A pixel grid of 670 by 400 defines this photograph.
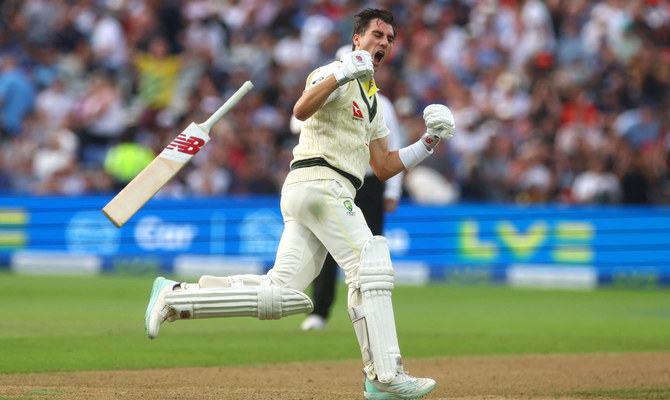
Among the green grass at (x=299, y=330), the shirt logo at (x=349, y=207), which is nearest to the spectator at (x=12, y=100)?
the green grass at (x=299, y=330)

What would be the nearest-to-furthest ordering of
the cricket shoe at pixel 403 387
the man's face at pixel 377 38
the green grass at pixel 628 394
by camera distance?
the cricket shoe at pixel 403 387 → the man's face at pixel 377 38 → the green grass at pixel 628 394

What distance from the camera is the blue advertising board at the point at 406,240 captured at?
1577 cm

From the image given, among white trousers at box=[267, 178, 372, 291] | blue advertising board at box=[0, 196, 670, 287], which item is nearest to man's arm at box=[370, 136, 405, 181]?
white trousers at box=[267, 178, 372, 291]

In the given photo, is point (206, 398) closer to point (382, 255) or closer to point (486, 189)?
point (382, 255)

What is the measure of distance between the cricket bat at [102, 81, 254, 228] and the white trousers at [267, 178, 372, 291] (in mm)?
710

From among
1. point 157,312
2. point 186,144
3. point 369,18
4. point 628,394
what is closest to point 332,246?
point 157,312

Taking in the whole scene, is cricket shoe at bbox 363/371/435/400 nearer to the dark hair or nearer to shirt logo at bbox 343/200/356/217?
shirt logo at bbox 343/200/356/217

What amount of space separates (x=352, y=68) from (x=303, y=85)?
1407 cm

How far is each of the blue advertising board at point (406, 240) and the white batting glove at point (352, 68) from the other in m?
10.5

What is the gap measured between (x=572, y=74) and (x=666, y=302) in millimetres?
6109

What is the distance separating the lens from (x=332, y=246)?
605 cm

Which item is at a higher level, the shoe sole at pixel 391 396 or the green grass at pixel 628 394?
the shoe sole at pixel 391 396

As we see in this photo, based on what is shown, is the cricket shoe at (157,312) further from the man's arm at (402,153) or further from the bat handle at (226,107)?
the man's arm at (402,153)

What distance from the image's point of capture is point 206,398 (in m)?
6.40
